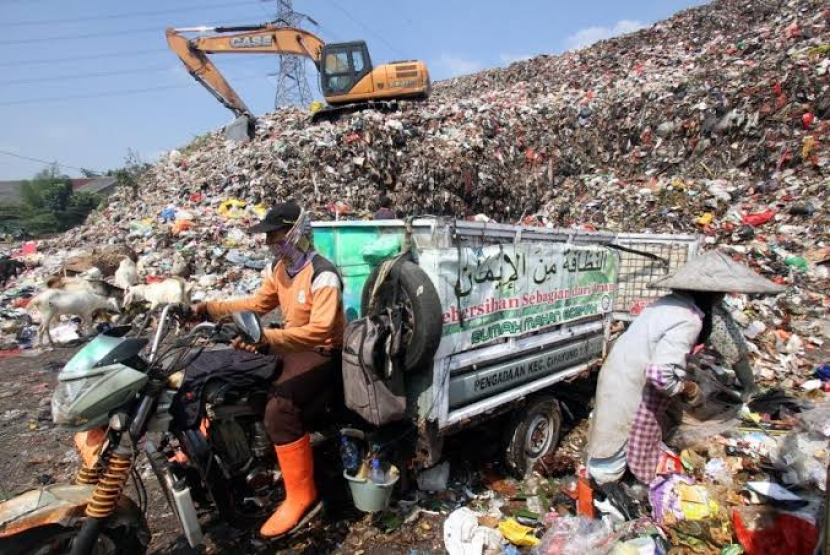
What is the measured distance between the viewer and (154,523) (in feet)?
10.4

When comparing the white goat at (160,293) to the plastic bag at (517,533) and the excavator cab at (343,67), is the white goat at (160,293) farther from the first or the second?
the excavator cab at (343,67)

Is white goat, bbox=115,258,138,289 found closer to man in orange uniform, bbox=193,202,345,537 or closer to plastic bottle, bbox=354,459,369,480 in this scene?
man in orange uniform, bbox=193,202,345,537

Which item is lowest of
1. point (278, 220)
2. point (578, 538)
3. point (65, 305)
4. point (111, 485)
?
point (578, 538)

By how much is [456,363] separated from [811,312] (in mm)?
5768

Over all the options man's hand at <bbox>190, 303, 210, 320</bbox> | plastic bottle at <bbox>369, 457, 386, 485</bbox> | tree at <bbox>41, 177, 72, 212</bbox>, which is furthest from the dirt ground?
tree at <bbox>41, 177, 72, 212</bbox>

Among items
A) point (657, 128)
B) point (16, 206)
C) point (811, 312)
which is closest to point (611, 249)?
point (811, 312)

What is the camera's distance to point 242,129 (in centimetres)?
1331

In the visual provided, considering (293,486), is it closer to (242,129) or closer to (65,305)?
(65,305)

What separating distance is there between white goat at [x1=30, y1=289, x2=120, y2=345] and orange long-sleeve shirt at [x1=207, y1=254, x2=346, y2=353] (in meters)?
5.77

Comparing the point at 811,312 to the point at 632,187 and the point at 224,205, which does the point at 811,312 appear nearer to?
the point at 632,187

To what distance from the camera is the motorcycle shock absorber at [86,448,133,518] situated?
2.10 m

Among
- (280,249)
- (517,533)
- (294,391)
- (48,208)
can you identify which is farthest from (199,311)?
(48,208)

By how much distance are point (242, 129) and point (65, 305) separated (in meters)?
7.72

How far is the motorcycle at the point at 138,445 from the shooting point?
2.08 metres
